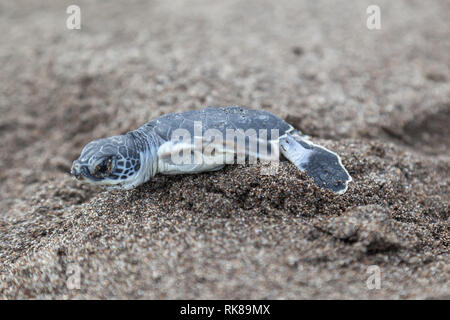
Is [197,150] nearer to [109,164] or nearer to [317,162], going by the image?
[109,164]

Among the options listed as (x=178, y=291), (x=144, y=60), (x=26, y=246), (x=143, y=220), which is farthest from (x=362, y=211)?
(x=144, y=60)

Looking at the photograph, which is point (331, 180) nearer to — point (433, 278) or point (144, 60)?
point (433, 278)

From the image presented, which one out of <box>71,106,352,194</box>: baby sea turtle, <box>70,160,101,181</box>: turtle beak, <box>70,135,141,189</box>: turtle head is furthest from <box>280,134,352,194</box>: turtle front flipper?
<box>70,160,101,181</box>: turtle beak

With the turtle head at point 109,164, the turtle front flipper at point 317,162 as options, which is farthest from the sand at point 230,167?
the turtle head at point 109,164

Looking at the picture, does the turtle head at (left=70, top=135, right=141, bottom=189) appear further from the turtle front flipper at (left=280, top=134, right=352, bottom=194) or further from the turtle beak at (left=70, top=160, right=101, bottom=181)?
the turtle front flipper at (left=280, top=134, right=352, bottom=194)

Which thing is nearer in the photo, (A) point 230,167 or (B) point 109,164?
(B) point 109,164

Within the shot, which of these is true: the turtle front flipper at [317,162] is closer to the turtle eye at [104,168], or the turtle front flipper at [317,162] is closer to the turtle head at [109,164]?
the turtle head at [109,164]

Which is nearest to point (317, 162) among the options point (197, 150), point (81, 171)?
point (197, 150)
